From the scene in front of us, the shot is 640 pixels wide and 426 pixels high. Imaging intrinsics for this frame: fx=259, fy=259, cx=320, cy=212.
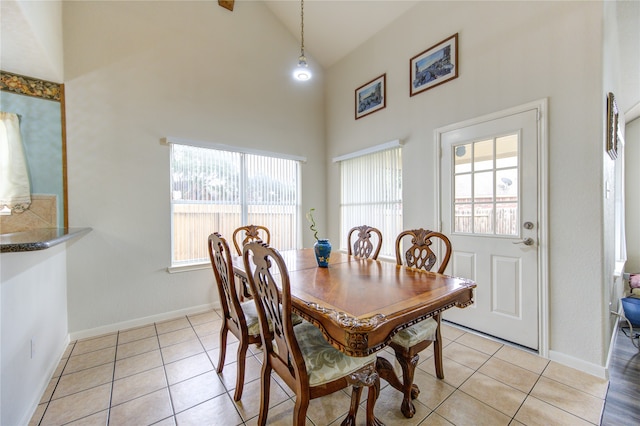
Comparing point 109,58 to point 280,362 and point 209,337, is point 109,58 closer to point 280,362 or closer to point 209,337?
point 209,337

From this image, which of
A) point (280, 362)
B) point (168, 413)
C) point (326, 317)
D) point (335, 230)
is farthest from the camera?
point (335, 230)

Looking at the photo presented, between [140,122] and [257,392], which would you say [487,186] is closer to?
[257,392]

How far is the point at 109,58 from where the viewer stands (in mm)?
2682

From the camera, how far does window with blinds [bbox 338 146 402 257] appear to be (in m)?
3.31

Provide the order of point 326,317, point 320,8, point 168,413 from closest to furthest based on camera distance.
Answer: point 326,317 → point 168,413 → point 320,8

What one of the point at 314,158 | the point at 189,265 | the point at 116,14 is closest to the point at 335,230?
the point at 314,158

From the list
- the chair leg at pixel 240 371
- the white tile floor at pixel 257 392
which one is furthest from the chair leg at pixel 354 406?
the chair leg at pixel 240 371

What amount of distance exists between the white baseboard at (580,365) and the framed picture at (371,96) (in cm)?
305

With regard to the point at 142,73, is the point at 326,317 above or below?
below

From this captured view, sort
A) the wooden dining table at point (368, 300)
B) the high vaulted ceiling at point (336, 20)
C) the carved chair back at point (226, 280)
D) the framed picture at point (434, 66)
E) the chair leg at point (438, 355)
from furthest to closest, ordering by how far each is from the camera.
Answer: the high vaulted ceiling at point (336, 20)
the framed picture at point (434, 66)
the chair leg at point (438, 355)
the carved chair back at point (226, 280)
the wooden dining table at point (368, 300)

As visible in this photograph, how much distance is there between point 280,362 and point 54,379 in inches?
73.9

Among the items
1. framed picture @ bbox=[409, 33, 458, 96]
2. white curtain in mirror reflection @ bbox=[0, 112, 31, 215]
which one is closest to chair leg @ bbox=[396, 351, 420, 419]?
framed picture @ bbox=[409, 33, 458, 96]

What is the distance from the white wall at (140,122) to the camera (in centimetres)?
255

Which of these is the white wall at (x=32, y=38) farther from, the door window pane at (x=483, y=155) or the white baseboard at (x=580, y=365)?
the white baseboard at (x=580, y=365)
